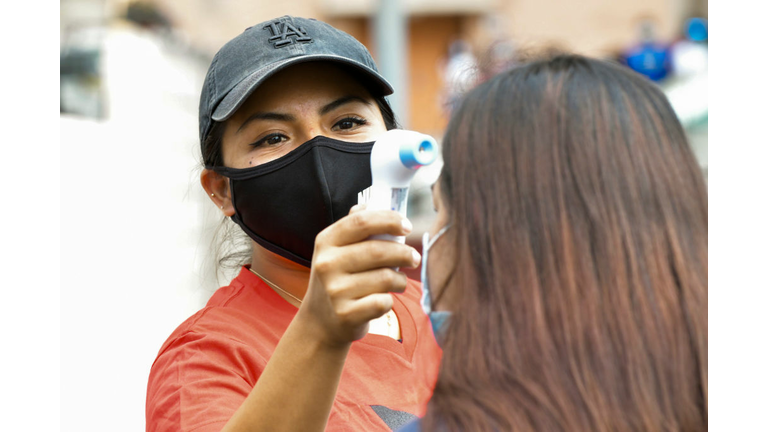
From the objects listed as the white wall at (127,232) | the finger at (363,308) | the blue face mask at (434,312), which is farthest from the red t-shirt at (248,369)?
the white wall at (127,232)

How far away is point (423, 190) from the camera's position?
8531mm

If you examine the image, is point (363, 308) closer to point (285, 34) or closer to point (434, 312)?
point (434, 312)

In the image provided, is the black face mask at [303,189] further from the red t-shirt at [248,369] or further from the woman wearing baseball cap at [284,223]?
the red t-shirt at [248,369]

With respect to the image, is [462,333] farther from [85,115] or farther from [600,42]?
[600,42]

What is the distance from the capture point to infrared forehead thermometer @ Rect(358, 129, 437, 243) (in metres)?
1.48

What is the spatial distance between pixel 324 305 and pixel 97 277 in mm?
2664

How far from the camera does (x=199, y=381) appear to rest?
5.58 ft

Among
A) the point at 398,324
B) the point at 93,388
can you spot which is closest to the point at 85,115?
the point at 93,388

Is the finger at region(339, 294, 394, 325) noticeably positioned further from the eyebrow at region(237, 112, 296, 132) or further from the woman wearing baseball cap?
the eyebrow at region(237, 112, 296, 132)

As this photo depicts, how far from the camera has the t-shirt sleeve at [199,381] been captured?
1645 mm

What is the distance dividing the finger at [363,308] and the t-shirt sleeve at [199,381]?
0.46 meters

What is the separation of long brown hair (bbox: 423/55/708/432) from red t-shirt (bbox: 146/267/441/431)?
35 centimetres

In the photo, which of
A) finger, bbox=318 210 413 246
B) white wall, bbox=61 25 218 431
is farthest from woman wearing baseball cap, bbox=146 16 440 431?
white wall, bbox=61 25 218 431

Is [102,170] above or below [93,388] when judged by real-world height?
above
